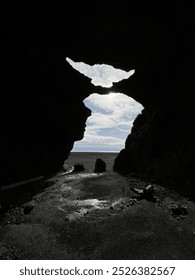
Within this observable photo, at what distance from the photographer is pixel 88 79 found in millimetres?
31000

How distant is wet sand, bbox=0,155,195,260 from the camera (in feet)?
29.0

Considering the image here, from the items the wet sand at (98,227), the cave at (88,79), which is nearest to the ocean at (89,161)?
the cave at (88,79)

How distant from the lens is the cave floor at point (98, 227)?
29.0 feet

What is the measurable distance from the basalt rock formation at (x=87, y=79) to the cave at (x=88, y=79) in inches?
3.8

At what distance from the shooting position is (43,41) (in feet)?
82.7

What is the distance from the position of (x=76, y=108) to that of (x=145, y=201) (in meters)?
22.0

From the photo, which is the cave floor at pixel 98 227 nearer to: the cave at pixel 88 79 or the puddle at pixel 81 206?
the puddle at pixel 81 206

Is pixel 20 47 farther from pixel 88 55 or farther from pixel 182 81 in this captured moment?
pixel 182 81

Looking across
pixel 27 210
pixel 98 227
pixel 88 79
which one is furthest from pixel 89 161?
pixel 98 227

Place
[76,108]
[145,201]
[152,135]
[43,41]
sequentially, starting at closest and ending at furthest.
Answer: [145,201]
[43,41]
[152,135]
[76,108]

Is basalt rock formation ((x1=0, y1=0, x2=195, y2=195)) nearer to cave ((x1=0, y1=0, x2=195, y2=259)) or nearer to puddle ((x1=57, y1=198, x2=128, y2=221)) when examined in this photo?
cave ((x1=0, y1=0, x2=195, y2=259))

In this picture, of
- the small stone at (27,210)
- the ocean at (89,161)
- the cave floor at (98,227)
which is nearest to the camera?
the cave floor at (98,227)
